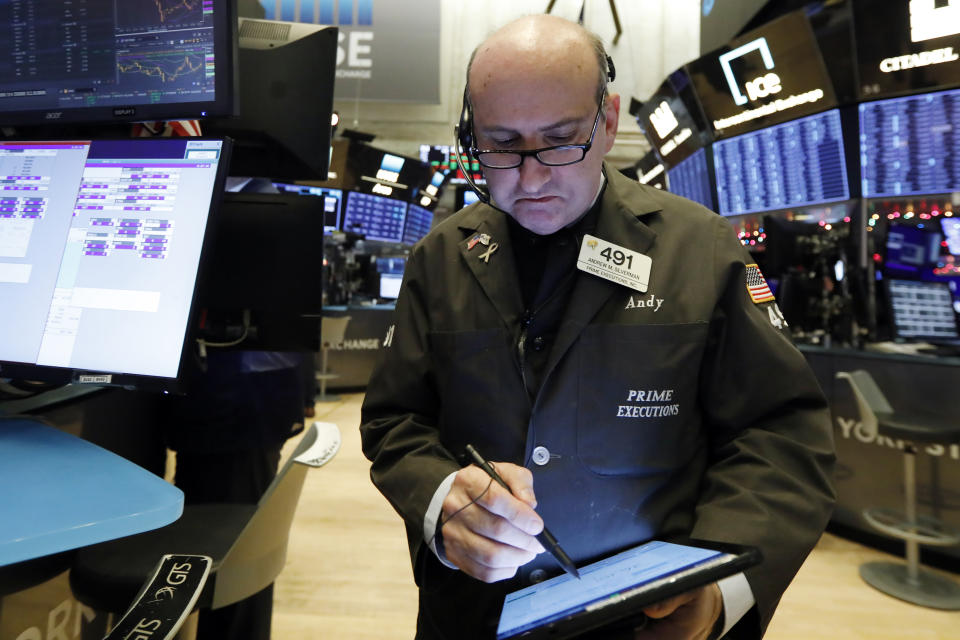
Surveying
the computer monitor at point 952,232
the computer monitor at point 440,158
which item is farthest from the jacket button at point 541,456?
the computer monitor at point 440,158

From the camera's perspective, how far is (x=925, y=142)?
11.3 feet

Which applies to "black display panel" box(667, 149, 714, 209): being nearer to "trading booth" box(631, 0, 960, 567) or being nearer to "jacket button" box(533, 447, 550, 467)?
"trading booth" box(631, 0, 960, 567)

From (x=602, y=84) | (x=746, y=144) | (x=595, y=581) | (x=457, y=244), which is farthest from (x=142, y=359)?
(x=746, y=144)

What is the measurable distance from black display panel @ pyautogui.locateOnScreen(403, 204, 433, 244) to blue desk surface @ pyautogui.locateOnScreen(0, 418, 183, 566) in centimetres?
695

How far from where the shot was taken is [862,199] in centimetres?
376

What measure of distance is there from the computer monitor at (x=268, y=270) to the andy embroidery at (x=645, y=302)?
2.06 ft

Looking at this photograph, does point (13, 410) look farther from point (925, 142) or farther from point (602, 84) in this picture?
point (925, 142)

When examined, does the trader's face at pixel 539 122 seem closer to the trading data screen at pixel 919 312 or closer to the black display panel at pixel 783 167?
the trading data screen at pixel 919 312

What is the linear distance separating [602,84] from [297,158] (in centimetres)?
69

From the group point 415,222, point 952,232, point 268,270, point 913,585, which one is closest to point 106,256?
point 268,270

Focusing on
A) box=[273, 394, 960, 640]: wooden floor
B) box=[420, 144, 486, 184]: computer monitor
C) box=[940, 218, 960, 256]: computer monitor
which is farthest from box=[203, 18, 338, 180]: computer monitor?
box=[420, 144, 486, 184]: computer monitor

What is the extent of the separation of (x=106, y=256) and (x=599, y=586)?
2.69ft

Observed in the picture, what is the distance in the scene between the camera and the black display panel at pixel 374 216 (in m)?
7.11

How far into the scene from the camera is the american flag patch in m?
1.02
